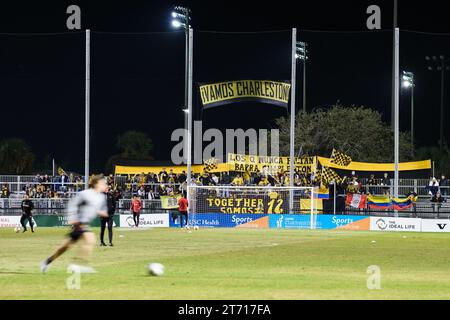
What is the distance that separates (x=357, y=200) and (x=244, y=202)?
6456mm

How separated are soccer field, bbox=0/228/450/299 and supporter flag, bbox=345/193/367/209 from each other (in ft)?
37.4

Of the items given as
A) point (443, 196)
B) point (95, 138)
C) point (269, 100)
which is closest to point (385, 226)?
point (443, 196)

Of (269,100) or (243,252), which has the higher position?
(269,100)

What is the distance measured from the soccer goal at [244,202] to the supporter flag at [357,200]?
2.02 meters

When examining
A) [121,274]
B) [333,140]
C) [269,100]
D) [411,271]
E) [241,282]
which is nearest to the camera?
[241,282]

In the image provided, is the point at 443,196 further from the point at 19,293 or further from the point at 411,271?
the point at 19,293

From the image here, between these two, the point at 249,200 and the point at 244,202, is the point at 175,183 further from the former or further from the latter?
the point at 249,200

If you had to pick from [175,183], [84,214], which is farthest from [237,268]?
[175,183]

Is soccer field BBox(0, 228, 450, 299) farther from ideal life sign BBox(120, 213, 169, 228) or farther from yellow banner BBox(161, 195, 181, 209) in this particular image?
yellow banner BBox(161, 195, 181, 209)

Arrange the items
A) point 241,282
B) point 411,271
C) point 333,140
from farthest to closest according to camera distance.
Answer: point 333,140 → point 411,271 → point 241,282

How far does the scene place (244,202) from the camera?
165 feet

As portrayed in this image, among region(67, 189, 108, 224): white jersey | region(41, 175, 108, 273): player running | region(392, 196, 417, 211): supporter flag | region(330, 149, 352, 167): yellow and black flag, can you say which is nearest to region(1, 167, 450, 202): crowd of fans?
region(392, 196, 417, 211): supporter flag

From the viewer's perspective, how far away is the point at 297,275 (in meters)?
20.0
